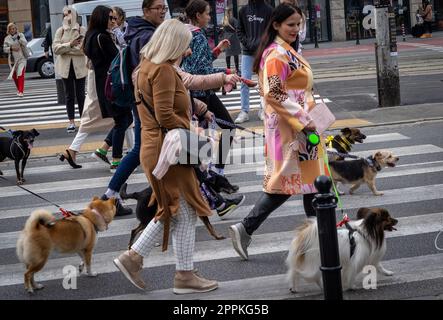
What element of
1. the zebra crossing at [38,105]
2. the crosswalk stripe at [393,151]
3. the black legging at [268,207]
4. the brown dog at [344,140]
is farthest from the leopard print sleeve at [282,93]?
the zebra crossing at [38,105]

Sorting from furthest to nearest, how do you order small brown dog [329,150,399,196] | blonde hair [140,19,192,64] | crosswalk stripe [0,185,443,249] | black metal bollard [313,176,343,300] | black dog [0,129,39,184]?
black dog [0,129,39,184] → small brown dog [329,150,399,196] → crosswalk stripe [0,185,443,249] → blonde hair [140,19,192,64] → black metal bollard [313,176,343,300]

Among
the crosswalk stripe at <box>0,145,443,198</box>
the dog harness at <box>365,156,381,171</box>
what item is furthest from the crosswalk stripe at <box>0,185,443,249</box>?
the crosswalk stripe at <box>0,145,443,198</box>

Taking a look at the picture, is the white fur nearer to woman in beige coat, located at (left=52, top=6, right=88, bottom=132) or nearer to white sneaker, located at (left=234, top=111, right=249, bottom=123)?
woman in beige coat, located at (left=52, top=6, right=88, bottom=132)

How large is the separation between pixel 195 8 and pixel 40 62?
78.0ft

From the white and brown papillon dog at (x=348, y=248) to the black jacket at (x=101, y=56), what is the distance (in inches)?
194

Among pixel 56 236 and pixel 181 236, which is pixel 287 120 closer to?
pixel 181 236

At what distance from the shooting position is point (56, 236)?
6.38 metres

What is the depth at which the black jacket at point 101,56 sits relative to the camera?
409 inches

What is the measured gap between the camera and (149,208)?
23.0ft

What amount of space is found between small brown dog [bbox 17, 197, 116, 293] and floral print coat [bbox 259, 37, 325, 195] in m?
1.39

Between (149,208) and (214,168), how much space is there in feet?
7.35

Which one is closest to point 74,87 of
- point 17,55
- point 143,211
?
point 143,211

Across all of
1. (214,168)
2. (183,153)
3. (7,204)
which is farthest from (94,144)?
(183,153)

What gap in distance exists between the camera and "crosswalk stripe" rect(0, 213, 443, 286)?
708cm
